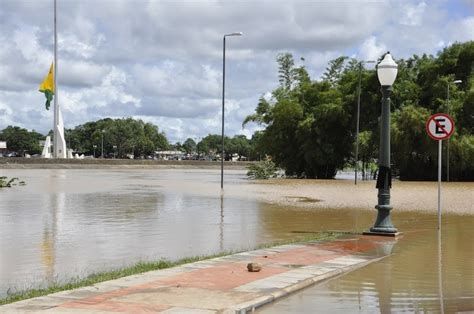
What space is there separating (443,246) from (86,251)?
24.4ft

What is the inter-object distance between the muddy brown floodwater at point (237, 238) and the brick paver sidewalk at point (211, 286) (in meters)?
0.33

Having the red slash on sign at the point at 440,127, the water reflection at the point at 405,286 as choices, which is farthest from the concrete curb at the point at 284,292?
the red slash on sign at the point at 440,127

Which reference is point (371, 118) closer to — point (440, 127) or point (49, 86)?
point (440, 127)

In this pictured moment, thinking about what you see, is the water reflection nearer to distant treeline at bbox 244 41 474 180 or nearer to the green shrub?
distant treeline at bbox 244 41 474 180

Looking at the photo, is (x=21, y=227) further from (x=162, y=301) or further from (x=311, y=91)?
(x=311, y=91)

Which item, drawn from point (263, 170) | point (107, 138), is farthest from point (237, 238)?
point (107, 138)

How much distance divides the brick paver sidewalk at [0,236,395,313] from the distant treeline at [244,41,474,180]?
42534 mm

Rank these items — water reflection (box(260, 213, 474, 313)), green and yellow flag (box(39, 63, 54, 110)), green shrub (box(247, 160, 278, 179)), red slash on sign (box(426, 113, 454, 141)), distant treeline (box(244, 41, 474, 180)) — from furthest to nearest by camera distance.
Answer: green and yellow flag (box(39, 63, 54, 110)) → green shrub (box(247, 160, 278, 179)) → distant treeline (box(244, 41, 474, 180)) → red slash on sign (box(426, 113, 454, 141)) → water reflection (box(260, 213, 474, 313))

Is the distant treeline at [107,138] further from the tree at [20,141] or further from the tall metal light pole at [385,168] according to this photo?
Result: the tall metal light pole at [385,168]

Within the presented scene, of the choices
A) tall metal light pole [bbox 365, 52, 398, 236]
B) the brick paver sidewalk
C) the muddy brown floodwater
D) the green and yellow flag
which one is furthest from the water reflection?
the green and yellow flag

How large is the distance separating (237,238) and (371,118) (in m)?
46.5

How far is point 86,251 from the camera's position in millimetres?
12477

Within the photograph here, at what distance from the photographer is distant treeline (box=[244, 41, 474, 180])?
52062mm

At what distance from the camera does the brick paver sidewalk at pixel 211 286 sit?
21.8ft
